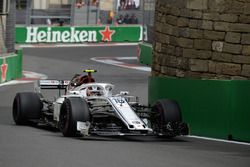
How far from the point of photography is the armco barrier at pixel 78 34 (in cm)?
4816

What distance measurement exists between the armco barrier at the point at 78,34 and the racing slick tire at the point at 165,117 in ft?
105

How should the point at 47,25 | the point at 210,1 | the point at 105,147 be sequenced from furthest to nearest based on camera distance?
the point at 47,25 → the point at 210,1 → the point at 105,147

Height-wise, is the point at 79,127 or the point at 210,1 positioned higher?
the point at 210,1

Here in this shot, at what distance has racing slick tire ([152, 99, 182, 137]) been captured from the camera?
16.0 meters

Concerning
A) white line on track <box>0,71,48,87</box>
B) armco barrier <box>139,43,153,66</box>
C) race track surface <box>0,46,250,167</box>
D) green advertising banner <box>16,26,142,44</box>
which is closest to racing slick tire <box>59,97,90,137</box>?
race track surface <box>0,46,250,167</box>

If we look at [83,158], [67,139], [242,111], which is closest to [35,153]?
[83,158]

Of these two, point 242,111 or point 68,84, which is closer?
point 242,111

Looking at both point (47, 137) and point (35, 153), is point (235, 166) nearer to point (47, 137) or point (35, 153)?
point (35, 153)

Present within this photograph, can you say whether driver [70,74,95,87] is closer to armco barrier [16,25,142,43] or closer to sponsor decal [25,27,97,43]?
armco barrier [16,25,142,43]

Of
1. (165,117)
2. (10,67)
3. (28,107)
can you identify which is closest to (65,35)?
(10,67)

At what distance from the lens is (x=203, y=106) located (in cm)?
1745

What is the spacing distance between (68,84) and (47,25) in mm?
30570

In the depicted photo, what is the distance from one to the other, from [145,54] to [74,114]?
89.7 feet

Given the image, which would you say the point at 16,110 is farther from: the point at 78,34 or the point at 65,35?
the point at 78,34
